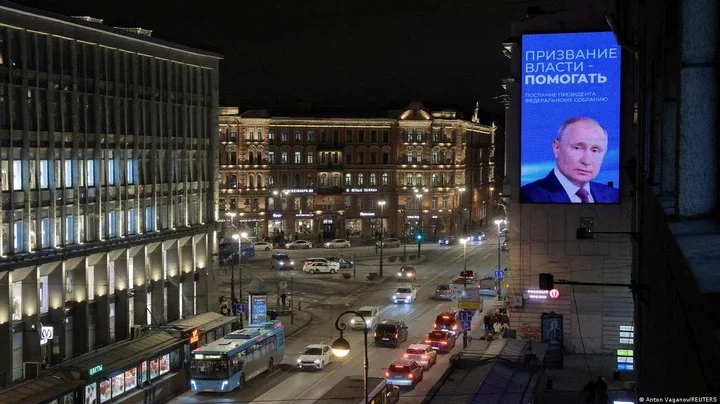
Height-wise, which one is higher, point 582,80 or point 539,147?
point 582,80

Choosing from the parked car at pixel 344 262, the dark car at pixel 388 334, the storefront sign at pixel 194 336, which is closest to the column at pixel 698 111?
the storefront sign at pixel 194 336

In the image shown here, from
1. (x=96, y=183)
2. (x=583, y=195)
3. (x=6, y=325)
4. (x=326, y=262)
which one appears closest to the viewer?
(x=6, y=325)

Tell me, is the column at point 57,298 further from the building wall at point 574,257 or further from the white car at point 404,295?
the white car at point 404,295

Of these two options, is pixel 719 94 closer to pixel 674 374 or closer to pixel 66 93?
pixel 674 374

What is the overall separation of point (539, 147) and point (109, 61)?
59.0 ft

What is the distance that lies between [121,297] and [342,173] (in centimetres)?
5788

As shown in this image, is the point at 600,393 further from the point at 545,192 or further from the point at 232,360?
the point at 545,192

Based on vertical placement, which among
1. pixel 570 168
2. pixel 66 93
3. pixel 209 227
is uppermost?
pixel 66 93

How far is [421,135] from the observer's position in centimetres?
10000

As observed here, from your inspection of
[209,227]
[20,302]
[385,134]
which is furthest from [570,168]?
[385,134]

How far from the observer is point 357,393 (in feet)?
94.2

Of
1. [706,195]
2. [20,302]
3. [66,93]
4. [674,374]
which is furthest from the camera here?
[66,93]

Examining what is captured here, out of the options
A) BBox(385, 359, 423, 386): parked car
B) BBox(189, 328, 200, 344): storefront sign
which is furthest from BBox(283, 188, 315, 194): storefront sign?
BBox(385, 359, 423, 386): parked car

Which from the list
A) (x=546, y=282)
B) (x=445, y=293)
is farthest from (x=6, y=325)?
(x=445, y=293)
